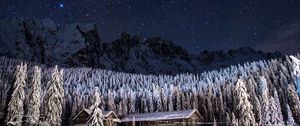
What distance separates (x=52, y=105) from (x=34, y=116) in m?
5.27

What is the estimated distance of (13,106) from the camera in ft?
151

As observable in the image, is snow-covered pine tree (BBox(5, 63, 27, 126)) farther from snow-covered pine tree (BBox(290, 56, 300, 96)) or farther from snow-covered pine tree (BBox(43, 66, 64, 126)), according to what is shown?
snow-covered pine tree (BBox(290, 56, 300, 96))

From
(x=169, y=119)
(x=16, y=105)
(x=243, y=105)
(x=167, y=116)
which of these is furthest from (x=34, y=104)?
(x=167, y=116)

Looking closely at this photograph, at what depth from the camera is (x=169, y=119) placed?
7188cm

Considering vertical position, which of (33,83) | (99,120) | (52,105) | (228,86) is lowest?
(99,120)

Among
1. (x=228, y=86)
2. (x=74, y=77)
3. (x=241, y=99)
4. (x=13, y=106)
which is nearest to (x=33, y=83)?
(x=13, y=106)

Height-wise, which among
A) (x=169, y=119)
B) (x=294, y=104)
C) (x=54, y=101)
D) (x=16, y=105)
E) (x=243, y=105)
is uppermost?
(x=294, y=104)

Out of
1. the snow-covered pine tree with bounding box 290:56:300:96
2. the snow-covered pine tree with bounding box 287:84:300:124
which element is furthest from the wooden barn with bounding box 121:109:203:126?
the snow-covered pine tree with bounding box 290:56:300:96

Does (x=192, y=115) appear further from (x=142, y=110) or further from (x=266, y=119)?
(x=142, y=110)

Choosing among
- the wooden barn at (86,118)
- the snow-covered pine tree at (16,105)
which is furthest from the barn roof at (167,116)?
the snow-covered pine tree at (16,105)

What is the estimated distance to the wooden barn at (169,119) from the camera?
71062 mm

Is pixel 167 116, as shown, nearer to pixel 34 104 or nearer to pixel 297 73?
pixel 34 104

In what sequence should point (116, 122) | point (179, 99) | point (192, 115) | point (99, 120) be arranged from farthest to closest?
point (179, 99), point (116, 122), point (192, 115), point (99, 120)

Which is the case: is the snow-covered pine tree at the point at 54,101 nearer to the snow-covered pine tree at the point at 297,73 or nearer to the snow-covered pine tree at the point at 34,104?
the snow-covered pine tree at the point at 34,104
